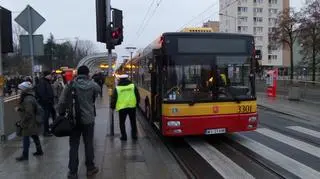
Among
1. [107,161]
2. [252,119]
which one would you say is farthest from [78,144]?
[252,119]

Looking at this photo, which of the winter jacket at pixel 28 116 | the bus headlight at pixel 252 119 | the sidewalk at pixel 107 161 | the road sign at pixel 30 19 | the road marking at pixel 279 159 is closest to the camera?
the sidewalk at pixel 107 161

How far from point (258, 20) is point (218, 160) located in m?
110

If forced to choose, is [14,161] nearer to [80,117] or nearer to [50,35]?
[80,117]

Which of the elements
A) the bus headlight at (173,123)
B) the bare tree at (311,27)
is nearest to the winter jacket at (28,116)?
the bus headlight at (173,123)

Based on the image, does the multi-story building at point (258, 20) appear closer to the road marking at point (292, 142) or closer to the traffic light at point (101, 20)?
the road marking at point (292, 142)

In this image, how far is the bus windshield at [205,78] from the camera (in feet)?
37.4

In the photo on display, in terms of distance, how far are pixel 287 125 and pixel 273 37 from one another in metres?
45.3

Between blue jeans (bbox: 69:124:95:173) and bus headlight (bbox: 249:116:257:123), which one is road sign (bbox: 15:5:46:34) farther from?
bus headlight (bbox: 249:116:257:123)

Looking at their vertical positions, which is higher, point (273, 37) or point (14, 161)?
point (273, 37)

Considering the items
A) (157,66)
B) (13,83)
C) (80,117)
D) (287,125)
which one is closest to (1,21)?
(157,66)

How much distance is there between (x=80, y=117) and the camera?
806cm

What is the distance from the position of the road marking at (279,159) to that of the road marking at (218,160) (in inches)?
31.6

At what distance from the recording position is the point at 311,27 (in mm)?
48188

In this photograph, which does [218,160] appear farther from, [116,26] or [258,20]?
[258,20]
